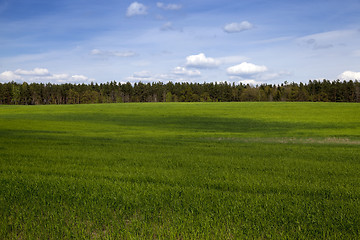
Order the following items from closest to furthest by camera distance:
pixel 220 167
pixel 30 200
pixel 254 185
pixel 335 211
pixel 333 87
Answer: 1. pixel 335 211
2. pixel 30 200
3. pixel 254 185
4. pixel 220 167
5. pixel 333 87

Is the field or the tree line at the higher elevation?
the tree line

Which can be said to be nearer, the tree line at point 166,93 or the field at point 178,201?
the field at point 178,201

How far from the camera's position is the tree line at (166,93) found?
162125 millimetres

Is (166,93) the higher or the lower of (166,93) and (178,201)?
the higher

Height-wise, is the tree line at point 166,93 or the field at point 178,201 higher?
the tree line at point 166,93

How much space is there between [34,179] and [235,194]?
6.25m

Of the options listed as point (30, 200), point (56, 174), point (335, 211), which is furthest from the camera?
point (56, 174)

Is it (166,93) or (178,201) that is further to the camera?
(166,93)

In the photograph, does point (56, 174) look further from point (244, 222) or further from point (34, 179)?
point (244, 222)

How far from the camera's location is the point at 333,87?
15975 cm

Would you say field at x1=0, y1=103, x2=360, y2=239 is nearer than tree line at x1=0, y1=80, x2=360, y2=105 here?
Yes

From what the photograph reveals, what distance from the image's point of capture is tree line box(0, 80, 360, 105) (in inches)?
6383

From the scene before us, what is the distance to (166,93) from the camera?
192m

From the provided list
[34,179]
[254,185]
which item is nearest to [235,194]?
[254,185]
